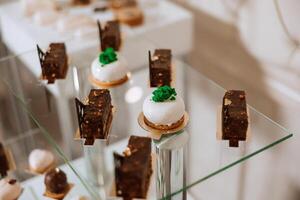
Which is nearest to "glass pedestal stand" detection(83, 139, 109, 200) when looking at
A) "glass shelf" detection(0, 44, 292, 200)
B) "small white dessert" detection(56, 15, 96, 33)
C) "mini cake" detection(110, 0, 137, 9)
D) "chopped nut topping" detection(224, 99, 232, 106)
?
"glass shelf" detection(0, 44, 292, 200)

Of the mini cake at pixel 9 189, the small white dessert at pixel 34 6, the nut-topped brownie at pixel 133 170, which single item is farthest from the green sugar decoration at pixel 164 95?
the small white dessert at pixel 34 6

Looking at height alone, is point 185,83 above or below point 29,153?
above

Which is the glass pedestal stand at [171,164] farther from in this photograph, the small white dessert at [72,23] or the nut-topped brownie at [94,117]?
the small white dessert at [72,23]

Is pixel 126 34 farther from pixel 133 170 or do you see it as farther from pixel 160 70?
pixel 133 170

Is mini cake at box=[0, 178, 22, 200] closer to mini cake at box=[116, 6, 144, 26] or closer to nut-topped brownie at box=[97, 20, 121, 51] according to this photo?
nut-topped brownie at box=[97, 20, 121, 51]

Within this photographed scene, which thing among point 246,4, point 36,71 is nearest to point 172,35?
point 246,4

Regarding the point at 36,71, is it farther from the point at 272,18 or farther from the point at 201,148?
the point at 272,18
